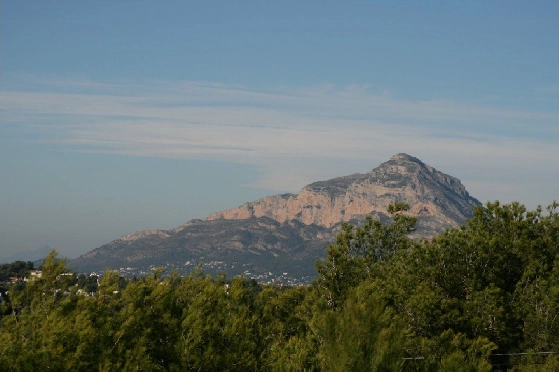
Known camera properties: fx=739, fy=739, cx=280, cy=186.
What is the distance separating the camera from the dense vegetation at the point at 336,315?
14.7 meters

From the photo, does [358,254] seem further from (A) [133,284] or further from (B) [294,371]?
(B) [294,371]

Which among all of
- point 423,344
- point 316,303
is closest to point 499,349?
point 423,344

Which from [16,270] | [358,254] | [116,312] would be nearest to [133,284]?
[116,312]

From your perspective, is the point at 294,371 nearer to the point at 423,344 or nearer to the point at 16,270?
the point at 423,344

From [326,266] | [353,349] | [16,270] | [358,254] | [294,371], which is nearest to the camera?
[353,349]

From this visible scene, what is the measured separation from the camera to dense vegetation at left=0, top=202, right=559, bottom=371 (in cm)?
1466

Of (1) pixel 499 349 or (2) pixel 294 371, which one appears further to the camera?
(1) pixel 499 349

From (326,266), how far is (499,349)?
726 centimetres

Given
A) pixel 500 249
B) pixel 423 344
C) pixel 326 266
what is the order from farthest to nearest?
pixel 326 266
pixel 500 249
pixel 423 344

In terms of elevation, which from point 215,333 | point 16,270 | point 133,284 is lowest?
point 16,270

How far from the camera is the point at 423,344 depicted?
21156 millimetres

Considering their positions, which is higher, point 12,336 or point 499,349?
point 12,336

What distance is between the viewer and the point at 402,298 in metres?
23.7

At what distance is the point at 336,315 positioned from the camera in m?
13.5
